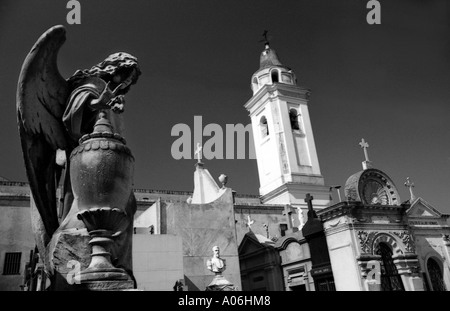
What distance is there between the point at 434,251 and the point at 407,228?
2.80 m

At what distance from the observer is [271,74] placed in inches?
1432

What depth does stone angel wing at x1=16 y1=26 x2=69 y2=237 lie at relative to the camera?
10.8 ft

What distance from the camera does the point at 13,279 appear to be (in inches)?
642

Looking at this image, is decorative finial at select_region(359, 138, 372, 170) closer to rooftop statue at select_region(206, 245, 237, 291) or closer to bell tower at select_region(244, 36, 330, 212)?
rooftop statue at select_region(206, 245, 237, 291)

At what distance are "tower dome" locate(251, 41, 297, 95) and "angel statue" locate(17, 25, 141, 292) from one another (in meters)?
33.2

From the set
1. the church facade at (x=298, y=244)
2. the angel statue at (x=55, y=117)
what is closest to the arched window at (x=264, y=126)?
the church facade at (x=298, y=244)

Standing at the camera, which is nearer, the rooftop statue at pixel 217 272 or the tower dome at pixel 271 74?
the rooftop statue at pixel 217 272

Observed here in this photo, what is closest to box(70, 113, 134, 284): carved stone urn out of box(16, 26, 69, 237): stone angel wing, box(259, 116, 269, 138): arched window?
box(16, 26, 69, 237): stone angel wing

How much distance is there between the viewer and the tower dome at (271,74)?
3622 cm

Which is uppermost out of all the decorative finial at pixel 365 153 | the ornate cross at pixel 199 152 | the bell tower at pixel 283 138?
the bell tower at pixel 283 138

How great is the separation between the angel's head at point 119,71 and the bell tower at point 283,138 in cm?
2752

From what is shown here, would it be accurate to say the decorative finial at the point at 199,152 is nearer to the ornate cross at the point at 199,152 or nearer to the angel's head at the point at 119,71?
the ornate cross at the point at 199,152

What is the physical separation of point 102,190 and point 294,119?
1329 inches
